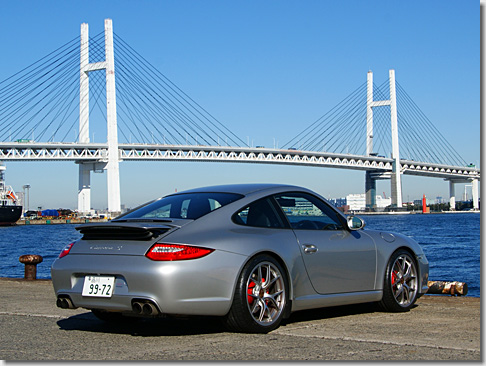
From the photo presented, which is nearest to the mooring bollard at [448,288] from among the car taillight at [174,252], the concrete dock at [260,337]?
the concrete dock at [260,337]

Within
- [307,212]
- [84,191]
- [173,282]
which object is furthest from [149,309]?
[84,191]

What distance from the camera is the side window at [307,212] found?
520cm

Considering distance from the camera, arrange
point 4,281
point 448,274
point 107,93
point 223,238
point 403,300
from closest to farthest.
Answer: point 223,238, point 403,300, point 4,281, point 448,274, point 107,93

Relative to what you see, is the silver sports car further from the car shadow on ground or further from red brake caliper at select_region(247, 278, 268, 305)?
the car shadow on ground

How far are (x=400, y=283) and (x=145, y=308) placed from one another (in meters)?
2.40

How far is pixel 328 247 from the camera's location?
17.0 feet

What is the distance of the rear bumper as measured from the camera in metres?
4.25

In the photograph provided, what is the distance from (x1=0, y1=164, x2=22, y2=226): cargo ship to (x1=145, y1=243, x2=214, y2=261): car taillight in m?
76.0

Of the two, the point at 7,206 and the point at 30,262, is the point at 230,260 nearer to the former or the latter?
the point at 30,262

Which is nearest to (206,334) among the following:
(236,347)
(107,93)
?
(236,347)

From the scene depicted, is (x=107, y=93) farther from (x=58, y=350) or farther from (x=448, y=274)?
(x=58, y=350)

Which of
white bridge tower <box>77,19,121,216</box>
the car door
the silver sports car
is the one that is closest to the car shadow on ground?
the silver sports car

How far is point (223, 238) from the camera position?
14.7 feet

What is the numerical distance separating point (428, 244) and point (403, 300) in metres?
26.6
